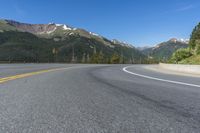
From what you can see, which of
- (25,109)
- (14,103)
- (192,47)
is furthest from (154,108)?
(192,47)

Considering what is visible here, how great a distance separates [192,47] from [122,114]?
7505cm

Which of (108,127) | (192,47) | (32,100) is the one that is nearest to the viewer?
(108,127)

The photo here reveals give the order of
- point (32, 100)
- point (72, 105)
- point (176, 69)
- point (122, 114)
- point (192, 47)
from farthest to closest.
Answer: point (192, 47), point (176, 69), point (32, 100), point (72, 105), point (122, 114)

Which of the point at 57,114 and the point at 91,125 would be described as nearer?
the point at 91,125

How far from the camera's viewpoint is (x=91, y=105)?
5.53 metres

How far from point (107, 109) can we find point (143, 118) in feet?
3.04

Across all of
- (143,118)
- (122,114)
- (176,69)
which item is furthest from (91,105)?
(176,69)

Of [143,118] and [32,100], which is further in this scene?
[32,100]

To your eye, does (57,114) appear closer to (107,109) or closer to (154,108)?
(107,109)

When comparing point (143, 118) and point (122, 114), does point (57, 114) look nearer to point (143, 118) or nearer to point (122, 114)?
point (122, 114)

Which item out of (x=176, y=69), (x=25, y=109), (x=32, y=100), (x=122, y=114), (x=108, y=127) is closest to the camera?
(x=108, y=127)

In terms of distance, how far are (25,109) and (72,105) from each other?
938 mm

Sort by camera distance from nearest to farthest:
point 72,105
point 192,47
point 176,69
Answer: point 72,105
point 176,69
point 192,47

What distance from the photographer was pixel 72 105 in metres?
5.51
